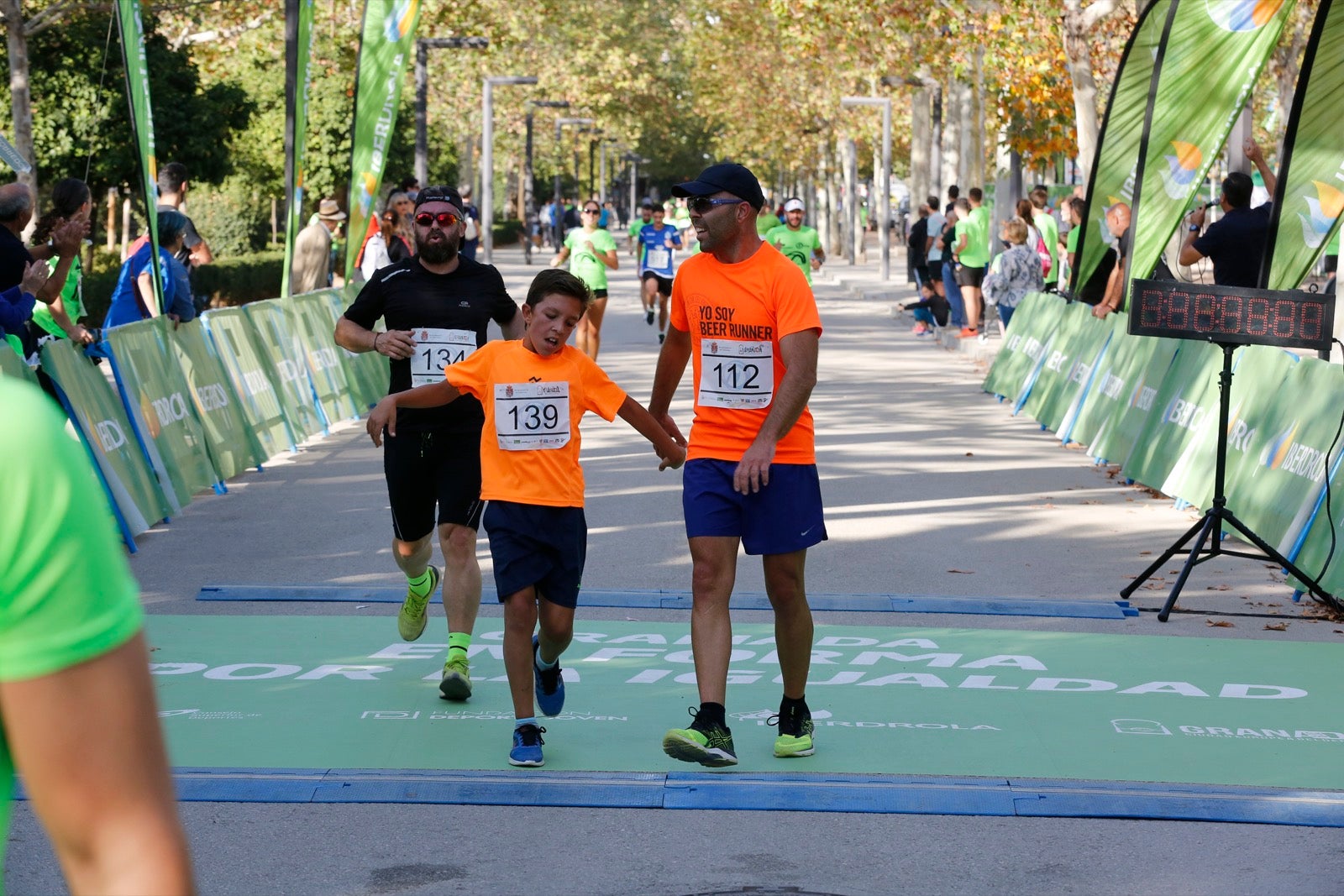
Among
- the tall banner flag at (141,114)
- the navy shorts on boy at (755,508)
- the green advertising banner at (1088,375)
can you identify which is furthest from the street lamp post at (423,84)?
the navy shorts on boy at (755,508)

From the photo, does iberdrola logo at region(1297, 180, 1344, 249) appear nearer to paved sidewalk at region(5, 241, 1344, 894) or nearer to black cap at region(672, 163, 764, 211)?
paved sidewalk at region(5, 241, 1344, 894)

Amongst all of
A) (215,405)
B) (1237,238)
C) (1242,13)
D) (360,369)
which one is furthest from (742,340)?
(360,369)

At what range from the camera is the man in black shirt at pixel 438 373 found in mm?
6734

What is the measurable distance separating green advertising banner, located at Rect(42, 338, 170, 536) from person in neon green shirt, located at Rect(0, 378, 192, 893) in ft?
→ 26.6

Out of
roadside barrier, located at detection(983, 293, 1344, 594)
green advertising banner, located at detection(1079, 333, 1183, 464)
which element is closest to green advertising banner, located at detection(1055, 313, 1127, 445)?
roadside barrier, located at detection(983, 293, 1344, 594)

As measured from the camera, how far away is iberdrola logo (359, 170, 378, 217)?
55.8ft

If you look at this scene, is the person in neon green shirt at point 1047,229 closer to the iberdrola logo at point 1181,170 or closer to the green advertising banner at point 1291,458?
the iberdrola logo at point 1181,170

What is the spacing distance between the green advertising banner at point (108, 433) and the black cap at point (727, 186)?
187 inches

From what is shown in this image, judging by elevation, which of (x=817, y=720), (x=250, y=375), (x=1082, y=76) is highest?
(x=1082, y=76)

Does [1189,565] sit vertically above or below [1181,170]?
below

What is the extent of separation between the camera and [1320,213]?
37.3ft

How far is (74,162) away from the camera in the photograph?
30.9 meters

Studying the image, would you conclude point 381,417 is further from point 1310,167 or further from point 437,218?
point 1310,167

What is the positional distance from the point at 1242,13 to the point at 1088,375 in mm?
3075
